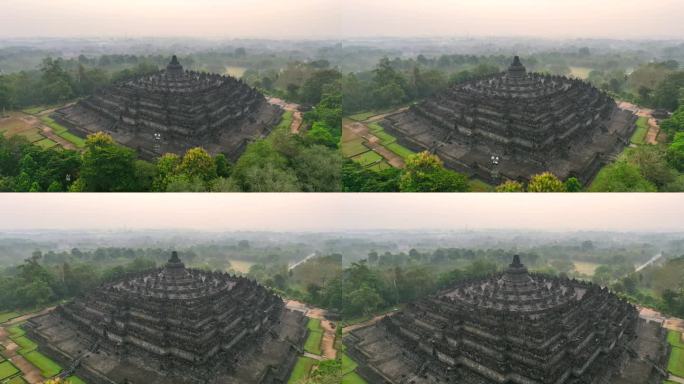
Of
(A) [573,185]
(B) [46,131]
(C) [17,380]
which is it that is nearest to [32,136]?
(B) [46,131]

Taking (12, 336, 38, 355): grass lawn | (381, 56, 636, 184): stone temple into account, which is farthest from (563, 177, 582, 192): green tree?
(12, 336, 38, 355): grass lawn

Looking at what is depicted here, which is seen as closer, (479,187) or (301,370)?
(479,187)

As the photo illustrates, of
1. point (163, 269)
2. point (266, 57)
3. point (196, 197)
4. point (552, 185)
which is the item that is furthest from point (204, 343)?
point (552, 185)

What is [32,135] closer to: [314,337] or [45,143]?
[45,143]

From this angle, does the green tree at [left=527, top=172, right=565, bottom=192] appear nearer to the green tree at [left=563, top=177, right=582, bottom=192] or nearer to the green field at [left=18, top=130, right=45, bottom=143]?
the green tree at [left=563, top=177, right=582, bottom=192]

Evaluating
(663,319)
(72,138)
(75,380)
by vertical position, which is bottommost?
(75,380)

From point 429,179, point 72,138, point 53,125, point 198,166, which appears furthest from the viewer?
point 53,125

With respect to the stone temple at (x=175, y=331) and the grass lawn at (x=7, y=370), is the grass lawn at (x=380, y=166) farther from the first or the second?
the grass lawn at (x=7, y=370)
